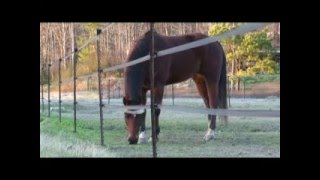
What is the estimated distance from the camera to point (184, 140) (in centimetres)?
432

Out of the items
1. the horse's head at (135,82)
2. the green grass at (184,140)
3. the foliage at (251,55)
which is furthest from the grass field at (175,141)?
the foliage at (251,55)

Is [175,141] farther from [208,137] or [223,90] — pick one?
[223,90]

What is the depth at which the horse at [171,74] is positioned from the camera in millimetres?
4285

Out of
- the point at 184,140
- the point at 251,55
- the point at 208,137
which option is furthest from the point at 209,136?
the point at 251,55

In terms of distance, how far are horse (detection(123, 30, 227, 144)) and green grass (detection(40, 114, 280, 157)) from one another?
19cm

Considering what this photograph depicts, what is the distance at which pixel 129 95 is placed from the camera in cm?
435

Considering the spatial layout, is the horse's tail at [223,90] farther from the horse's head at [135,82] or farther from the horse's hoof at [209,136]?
the horse's head at [135,82]

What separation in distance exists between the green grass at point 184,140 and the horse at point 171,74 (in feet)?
0.64

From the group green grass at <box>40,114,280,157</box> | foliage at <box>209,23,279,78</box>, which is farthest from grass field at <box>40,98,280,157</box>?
foliage at <box>209,23,279,78</box>

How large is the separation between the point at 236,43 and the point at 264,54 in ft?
2.18

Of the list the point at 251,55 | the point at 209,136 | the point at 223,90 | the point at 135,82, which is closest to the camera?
the point at 135,82

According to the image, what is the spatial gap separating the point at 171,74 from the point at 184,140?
0.89m

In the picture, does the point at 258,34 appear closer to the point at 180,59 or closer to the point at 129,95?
the point at 180,59

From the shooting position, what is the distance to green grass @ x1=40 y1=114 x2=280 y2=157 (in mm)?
3486
